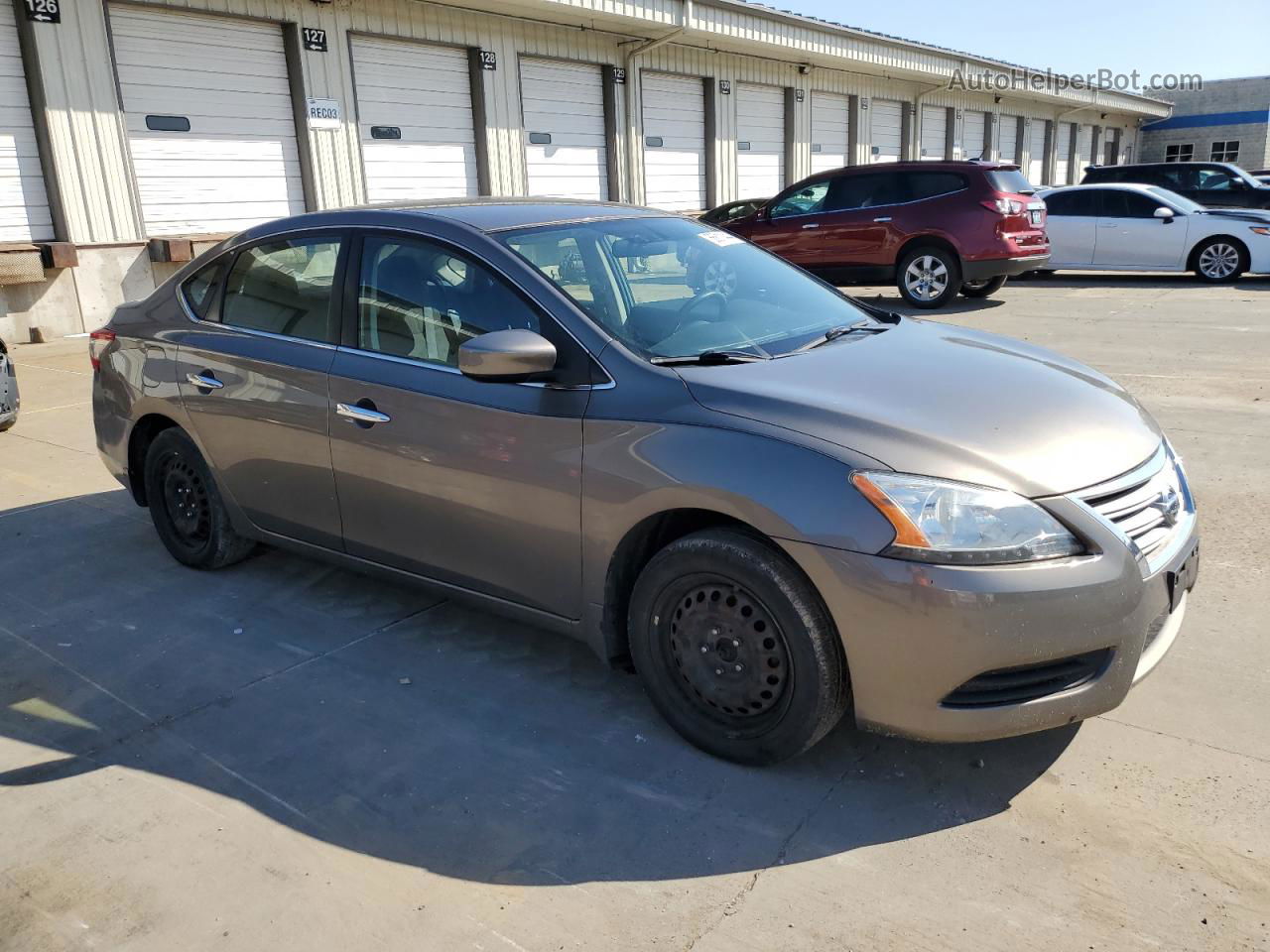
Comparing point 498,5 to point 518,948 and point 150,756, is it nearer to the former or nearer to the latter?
point 150,756

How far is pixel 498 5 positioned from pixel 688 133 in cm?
562

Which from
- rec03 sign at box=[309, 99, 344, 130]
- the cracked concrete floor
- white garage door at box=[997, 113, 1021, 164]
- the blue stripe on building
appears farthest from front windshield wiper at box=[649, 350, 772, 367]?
the blue stripe on building

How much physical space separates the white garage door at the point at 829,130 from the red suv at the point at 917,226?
388 inches

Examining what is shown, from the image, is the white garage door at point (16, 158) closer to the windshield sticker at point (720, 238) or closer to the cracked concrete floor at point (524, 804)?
the cracked concrete floor at point (524, 804)

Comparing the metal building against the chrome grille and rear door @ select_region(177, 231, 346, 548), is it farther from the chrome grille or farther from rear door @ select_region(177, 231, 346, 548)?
the chrome grille

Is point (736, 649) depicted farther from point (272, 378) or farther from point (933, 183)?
point (933, 183)

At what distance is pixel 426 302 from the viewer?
3.71 metres

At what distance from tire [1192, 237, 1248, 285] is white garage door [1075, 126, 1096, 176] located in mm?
26317

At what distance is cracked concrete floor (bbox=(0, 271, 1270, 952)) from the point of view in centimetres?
247

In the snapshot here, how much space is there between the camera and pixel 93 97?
1134 centimetres

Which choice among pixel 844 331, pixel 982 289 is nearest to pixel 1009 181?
pixel 982 289

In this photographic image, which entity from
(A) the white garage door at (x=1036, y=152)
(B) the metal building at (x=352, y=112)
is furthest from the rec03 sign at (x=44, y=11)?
(A) the white garage door at (x=1036, y=152)

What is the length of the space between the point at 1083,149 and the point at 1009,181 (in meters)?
31.1

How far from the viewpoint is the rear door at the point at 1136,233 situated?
48.9 ft
